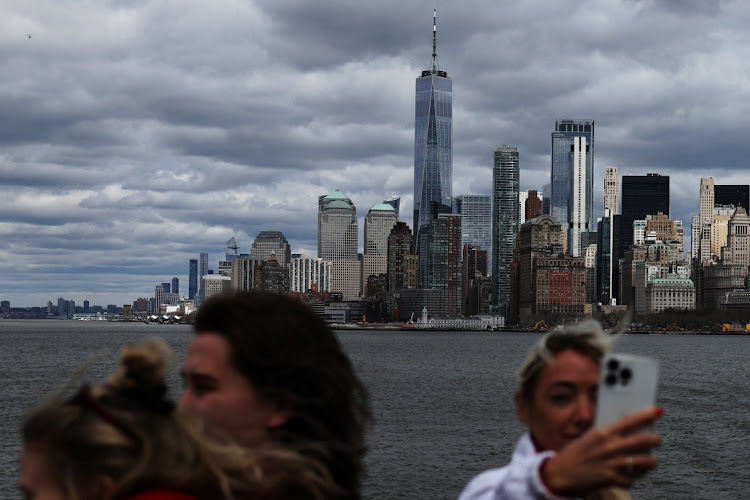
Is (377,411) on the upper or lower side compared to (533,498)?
lower

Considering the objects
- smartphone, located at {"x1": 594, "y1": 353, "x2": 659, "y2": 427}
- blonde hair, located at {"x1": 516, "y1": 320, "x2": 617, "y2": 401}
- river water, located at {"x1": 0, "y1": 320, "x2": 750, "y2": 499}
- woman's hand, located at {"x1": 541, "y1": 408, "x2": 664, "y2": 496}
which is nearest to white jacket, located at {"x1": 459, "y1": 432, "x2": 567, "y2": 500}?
woman's hand, located at {"x1": 541, "y1": 408, "x2": 664, "y2": 496}

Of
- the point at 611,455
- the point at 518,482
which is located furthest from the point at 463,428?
the point at 611,455

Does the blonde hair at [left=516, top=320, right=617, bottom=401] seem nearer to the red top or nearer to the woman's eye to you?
the woman's eye

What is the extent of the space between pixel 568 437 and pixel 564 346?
0.38 meters

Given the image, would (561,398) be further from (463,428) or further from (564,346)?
(463,428)

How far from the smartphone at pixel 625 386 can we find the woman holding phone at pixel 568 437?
1.1 inches

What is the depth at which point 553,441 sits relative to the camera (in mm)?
3668

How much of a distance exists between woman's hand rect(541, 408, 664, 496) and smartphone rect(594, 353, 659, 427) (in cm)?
3

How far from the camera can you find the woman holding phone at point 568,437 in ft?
8.45

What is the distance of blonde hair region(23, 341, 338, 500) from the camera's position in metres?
2.64

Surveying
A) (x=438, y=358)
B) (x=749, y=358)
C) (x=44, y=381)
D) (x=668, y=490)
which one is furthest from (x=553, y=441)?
(x=749, y=358)

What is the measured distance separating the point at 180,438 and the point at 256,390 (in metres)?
0.50

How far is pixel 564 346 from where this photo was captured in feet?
12.2

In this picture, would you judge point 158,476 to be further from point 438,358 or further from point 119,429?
point 438,358
